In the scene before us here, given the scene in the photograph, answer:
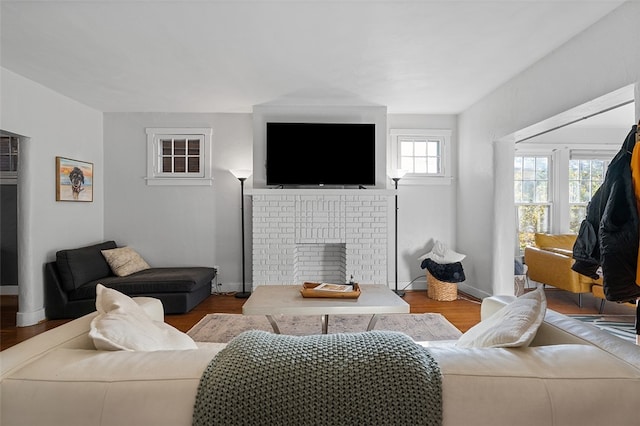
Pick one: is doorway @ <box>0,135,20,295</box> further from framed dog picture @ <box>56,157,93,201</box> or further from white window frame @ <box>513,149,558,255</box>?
white window frame @ <box>513,149,558,255</box>

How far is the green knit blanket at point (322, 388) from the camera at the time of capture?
33.4 inches

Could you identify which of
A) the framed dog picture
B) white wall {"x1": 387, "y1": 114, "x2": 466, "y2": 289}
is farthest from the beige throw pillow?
white wall {"x1": 387, "y1": 114, "x2": 466, "y2": 289}

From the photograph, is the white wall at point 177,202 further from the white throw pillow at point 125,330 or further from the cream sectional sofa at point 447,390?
the cream sectional sofa at point 447,390

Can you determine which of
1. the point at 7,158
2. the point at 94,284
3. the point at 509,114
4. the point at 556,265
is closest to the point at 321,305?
the point at 94,284

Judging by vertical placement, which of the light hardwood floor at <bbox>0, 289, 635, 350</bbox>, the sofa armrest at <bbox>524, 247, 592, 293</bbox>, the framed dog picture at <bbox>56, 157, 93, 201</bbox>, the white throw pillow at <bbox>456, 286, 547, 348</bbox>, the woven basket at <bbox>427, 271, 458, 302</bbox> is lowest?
the light hardwood floor at <bbox>0, 289, 635, 350</bbox>

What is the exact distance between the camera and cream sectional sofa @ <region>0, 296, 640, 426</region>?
33.9 inches

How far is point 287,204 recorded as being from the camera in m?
4.79

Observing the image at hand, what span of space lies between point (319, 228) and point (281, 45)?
2.41 m

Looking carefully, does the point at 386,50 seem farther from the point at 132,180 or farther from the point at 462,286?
the point at 132,180

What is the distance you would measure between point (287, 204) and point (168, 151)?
1.92 meters

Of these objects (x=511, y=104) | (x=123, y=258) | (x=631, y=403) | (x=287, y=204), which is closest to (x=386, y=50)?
(x=511, y=104)

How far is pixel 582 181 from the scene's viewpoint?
18.7 ft

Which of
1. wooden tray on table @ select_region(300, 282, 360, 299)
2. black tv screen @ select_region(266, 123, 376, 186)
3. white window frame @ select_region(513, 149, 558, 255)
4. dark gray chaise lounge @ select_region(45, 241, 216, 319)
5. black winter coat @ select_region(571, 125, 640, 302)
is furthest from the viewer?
white window frame @ select_region(513, 149, 558, 255)

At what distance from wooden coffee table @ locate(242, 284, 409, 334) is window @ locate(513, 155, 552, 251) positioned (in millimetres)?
3655
